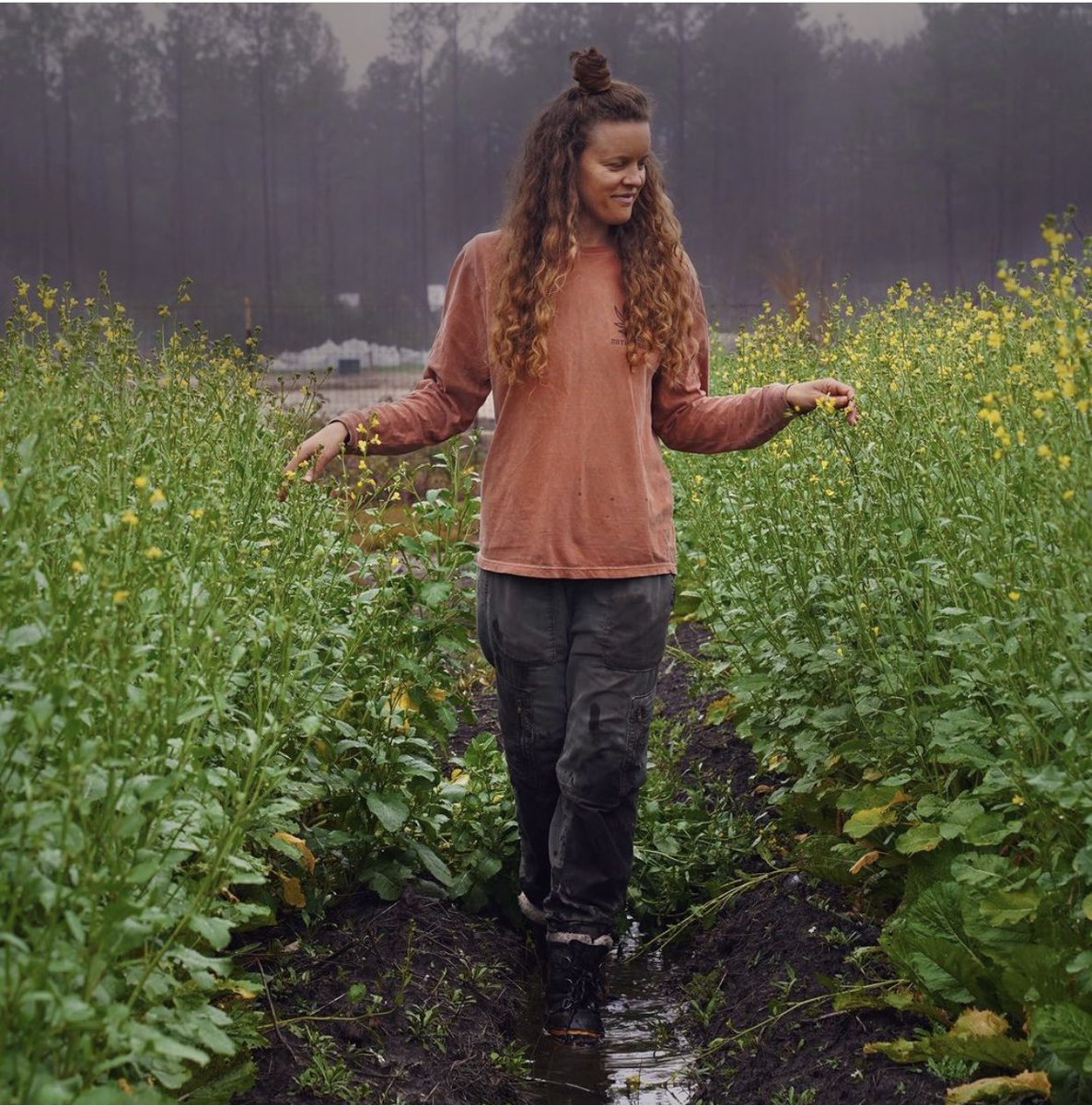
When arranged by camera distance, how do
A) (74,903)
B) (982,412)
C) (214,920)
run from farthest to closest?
1. (982,412)
2. (214,920)
3. (74,903)

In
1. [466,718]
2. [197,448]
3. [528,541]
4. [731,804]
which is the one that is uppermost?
[197,448]

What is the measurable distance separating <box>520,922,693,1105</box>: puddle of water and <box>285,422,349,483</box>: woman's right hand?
1321mm

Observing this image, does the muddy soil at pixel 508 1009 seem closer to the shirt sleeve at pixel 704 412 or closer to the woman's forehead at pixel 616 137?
the shirt sleeve at pixel 704 412

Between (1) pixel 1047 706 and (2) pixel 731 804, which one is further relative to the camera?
(2) pixel 731 804

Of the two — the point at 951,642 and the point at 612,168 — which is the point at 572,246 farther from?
the point at 951,642

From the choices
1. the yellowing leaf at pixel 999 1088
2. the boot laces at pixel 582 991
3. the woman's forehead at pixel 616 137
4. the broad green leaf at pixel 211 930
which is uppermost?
the woman's forehead at pixel 616 137

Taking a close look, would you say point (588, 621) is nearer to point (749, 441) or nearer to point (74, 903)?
point (749, 441)

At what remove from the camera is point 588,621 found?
10.4 ft

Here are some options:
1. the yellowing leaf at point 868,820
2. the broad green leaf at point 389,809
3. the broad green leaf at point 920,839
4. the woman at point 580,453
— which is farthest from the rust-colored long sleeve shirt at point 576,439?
the broad green leaf at point 920,839

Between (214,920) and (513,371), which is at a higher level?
(513,371)

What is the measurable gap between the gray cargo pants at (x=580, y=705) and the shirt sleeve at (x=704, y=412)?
38cm

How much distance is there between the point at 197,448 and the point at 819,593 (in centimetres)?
151

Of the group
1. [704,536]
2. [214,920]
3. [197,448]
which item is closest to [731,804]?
[704,536]

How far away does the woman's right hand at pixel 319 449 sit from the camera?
9.96 feet
